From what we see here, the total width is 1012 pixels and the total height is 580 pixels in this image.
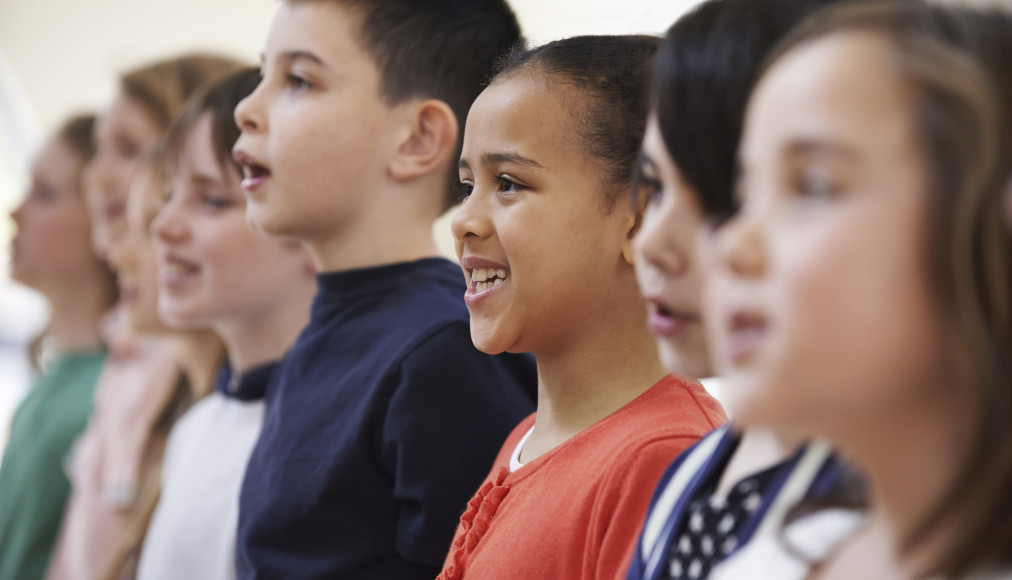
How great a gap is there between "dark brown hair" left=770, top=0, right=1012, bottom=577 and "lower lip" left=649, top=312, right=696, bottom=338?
0.19 m

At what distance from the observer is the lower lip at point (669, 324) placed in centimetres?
63

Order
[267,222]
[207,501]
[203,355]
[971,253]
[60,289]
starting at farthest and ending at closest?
[60,289] → [203,355] → [207,501] → [267,222] → [971,253]

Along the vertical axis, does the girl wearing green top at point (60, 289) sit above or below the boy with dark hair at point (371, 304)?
below

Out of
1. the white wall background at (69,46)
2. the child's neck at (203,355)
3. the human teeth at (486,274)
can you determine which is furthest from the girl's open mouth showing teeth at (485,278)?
the white wall background at (69,46)

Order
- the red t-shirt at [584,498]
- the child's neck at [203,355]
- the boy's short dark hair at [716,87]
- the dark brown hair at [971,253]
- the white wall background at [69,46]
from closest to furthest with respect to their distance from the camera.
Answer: the dark brown hair at [971,253]
the boy's short dark hair at [716,87]
the red t-shirt at [584,498]
the child's neck at [203,355]
the white wall background at [69,46]

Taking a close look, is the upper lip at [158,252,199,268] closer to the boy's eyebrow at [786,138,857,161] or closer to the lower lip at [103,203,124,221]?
the lower lip at [103,203,124,221]

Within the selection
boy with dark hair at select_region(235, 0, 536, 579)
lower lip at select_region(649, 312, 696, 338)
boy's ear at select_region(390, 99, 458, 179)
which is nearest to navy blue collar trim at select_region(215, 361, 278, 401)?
boy with dark hair at select_region(235, 0, 536, 579)

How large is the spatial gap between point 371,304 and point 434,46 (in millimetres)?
281

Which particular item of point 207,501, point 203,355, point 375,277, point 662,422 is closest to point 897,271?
point 662,422

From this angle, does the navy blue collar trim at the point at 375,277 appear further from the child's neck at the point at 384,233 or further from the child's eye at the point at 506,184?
the child's eye at the point at 506,184

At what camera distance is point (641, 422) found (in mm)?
777

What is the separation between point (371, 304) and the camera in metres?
1.13

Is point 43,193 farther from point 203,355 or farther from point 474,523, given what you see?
point 474,523

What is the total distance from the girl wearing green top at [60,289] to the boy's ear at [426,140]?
1.14 m
